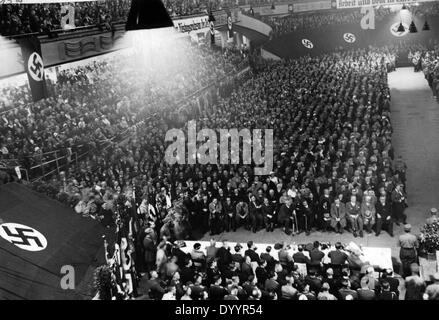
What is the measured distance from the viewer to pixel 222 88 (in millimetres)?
25500

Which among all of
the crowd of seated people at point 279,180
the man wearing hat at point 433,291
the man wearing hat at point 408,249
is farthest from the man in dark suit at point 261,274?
the crowd of seated people at point 279,180

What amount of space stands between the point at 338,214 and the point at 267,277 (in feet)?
11.5

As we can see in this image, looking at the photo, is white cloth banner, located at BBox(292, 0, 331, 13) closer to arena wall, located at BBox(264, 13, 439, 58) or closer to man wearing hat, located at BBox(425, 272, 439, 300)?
arena wall, located at BBox(264, 13, 439, 58)

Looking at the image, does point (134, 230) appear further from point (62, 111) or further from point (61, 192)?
point (62, 111)

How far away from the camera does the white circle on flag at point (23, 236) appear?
27.7ft

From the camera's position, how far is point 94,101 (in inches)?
743

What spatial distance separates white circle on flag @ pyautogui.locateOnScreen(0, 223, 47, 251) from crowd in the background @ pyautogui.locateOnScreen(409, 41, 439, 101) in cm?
2020

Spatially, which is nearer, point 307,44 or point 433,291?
point 433,291

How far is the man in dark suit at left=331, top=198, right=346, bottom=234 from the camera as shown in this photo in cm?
1115

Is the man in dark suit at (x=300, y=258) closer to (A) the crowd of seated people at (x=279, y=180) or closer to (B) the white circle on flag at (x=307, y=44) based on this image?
(A) the crowd of seated people at (x=279, y=180)

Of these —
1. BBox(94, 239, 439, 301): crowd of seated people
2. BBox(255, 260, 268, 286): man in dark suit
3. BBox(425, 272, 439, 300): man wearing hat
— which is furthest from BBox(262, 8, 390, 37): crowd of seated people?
BBox(425, 272, 439, 300): man wearing hat

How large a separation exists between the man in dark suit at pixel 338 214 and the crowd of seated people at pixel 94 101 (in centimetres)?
623

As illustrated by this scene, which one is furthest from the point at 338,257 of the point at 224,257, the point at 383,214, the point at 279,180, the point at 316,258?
the point at 279,180

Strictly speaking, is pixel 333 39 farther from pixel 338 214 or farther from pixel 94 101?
pixel 338 214
